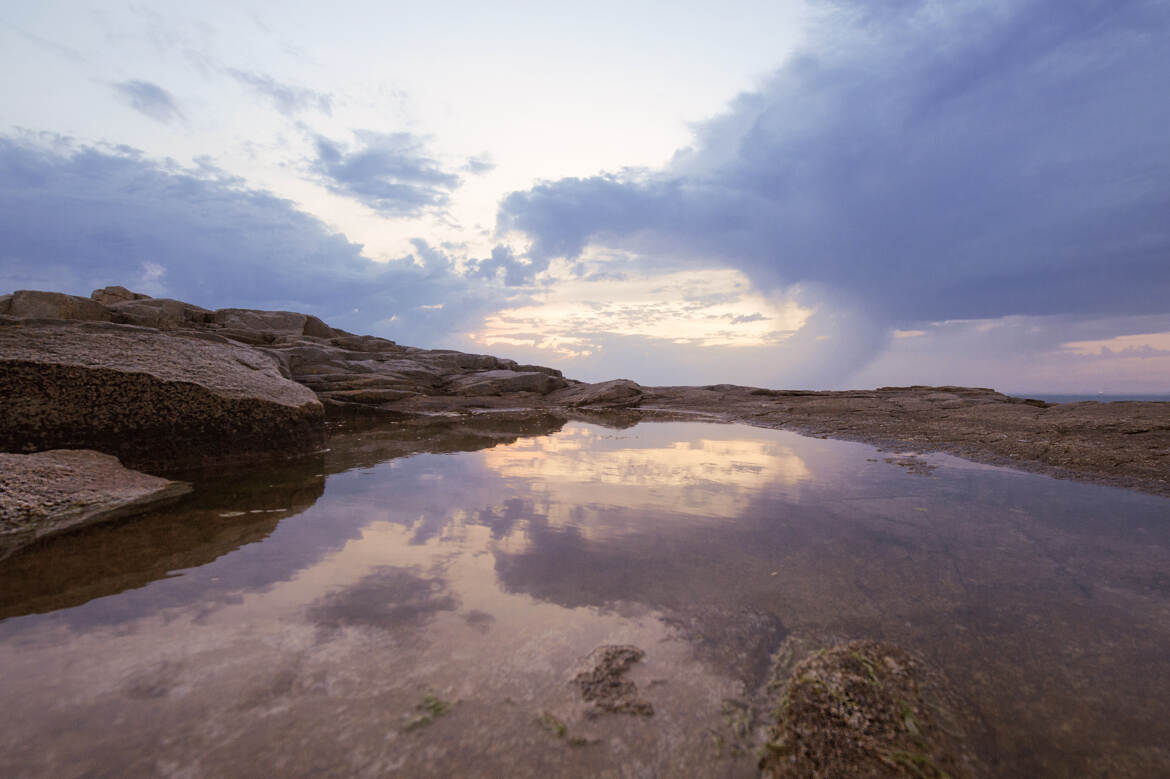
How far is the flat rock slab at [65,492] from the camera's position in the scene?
11.7 feet

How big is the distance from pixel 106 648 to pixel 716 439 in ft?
29.6

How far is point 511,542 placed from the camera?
363cm

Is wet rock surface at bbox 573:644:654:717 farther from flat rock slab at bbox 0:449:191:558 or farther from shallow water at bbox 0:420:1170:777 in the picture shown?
flat rock slab at bbox 0:449:191:558

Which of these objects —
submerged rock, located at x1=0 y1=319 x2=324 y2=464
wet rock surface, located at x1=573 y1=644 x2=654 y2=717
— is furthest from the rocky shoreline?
wet rock surface, located at x1=573 y1=644 x2=654 y2=717

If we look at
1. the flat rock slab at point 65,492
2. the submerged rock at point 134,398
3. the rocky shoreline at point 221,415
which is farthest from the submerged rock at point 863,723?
the submerged rock at point 134,398

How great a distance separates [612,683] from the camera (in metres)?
1.99

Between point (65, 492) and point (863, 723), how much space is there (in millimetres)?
5943

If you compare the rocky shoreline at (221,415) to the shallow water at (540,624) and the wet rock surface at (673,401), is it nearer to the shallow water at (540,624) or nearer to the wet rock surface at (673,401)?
the wet rock surface at (673,401)

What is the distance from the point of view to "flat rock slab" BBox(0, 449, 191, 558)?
11.7ft

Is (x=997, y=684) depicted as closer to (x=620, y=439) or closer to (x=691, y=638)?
(x=691, y=638)

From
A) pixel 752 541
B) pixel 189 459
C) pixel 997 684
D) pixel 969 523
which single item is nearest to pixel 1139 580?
pixel 969 523

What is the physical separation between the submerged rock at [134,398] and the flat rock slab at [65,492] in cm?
37

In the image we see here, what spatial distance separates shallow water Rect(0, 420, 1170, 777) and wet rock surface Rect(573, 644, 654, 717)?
46 mm

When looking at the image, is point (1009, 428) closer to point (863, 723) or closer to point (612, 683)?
point (863, 723)
